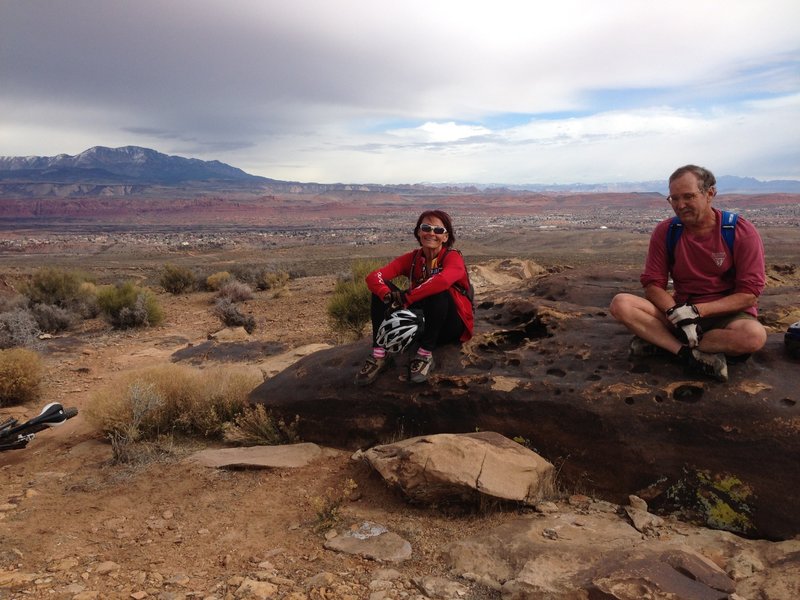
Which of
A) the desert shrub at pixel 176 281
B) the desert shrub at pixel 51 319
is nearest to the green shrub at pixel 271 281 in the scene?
the desert shrub at pixel 176 281

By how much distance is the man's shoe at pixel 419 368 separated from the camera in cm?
523

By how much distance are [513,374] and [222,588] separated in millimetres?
2892

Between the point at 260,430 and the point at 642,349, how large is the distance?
145 inches

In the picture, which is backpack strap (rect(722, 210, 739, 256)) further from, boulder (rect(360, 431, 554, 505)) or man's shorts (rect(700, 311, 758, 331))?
boulder (rect(360, 431, 554, 505))

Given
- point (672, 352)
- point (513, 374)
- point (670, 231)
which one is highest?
point (670, 231)

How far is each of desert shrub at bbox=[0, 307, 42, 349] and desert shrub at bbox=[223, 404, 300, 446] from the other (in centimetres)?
682

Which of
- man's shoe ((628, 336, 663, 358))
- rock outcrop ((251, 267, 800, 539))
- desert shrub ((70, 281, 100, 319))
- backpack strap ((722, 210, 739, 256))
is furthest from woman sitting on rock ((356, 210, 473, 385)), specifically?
desert shrub ((70, 281, 100, 319))

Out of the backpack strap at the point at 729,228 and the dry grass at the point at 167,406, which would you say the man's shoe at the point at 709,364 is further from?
the dry grass at the point at 167,406

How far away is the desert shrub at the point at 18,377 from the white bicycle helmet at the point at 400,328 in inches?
219

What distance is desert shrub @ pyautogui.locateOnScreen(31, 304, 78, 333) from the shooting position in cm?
1312

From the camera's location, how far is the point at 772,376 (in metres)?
4.31

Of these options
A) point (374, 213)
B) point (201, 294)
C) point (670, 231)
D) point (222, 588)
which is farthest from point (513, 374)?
point (374, 213)

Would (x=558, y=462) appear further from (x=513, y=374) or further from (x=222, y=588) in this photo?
(x=222, y=588)

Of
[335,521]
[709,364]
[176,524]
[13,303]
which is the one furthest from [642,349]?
[13,303]
